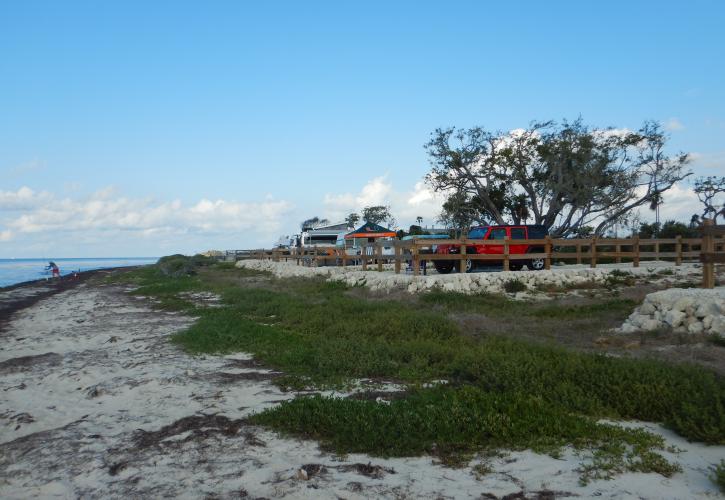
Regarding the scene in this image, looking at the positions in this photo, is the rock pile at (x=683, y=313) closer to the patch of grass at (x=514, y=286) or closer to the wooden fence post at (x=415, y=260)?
the patch of grass at (x=514, y=286)

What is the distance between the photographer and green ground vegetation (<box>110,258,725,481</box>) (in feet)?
17.1

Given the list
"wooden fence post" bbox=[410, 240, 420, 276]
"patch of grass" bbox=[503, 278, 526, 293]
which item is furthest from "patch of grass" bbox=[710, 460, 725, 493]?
"wooden fence post" bbox=[410, 240, 420, 276]

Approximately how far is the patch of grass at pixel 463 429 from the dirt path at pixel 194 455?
197 mm

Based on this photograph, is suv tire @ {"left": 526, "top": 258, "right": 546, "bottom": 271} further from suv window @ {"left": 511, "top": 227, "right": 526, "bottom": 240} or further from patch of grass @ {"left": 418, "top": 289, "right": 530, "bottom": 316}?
patch of grass @ {"left": 418, "top": 289, "right": 530, "bottom": 316}

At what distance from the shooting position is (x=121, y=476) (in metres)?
4.95

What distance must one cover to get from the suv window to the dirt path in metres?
14.2

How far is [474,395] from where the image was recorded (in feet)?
20.8

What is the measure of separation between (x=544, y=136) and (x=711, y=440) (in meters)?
33.0

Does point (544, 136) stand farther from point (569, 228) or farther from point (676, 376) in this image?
point (676, 376)

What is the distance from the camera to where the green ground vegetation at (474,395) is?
5.22 meters

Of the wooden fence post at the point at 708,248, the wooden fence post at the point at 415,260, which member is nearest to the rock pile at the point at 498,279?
the wooden fence post at the point at 415,260

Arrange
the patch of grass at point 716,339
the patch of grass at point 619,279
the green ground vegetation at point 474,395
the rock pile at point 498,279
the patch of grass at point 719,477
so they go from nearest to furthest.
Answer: the patch of grass at point 719,477, the green ground vegetation at point 474,395, the patch of grass at point 716,339, the rock pile at point 498,279, the patch of grass at point 619,279

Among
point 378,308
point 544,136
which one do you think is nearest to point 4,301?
point 378,308

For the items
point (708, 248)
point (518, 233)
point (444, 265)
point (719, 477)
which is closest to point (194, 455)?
point (719, 477)
